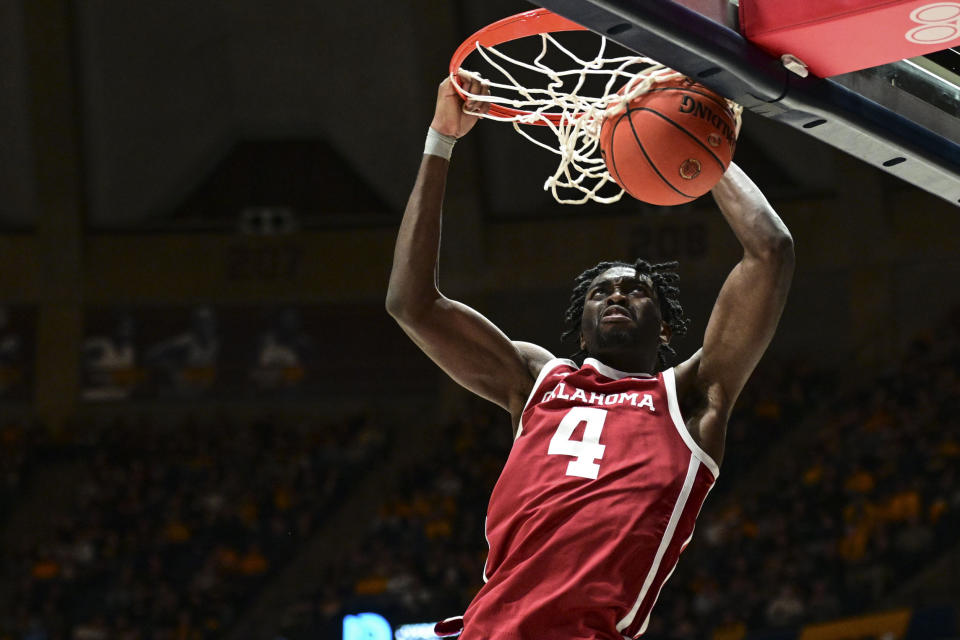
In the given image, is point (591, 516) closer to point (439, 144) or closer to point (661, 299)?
point (661, 299)

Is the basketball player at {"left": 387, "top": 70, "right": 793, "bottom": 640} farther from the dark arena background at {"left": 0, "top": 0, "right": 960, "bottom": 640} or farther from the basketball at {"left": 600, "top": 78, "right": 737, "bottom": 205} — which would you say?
the dark arena background at {"left": 0, "top": 0, "right": 960, "bottom": 640}

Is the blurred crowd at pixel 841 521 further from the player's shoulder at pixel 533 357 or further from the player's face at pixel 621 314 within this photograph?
the player's face at pixel 621 314

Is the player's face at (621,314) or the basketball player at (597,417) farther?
the player's face at (621,314)

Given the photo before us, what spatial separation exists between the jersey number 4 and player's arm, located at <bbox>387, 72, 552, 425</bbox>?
292 millimetres

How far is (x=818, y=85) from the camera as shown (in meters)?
2.80

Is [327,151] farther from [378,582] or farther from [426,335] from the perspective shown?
[426,335]

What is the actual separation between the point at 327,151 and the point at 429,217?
14.4 m

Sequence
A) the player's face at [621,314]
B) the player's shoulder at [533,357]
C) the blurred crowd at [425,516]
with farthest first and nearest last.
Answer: the blurred crowd at [425,516]
the player's shoulder at [533,357]
the player's face at [621,314]

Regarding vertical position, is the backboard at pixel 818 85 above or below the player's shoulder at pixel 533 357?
above

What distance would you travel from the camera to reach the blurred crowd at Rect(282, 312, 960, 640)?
34.2ft

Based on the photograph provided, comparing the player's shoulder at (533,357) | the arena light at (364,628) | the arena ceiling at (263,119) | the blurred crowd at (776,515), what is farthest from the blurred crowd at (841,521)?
the player's shoulder at (533,357)

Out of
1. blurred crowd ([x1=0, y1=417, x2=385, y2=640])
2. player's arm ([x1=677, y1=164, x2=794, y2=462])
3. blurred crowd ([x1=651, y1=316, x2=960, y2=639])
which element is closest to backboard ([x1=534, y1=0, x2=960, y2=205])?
player's arm ([x1=677, y1=164, x2=794, y2=462])

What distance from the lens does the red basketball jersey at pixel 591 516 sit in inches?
110

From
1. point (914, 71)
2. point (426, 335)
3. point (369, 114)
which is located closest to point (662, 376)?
point (426, 335)
